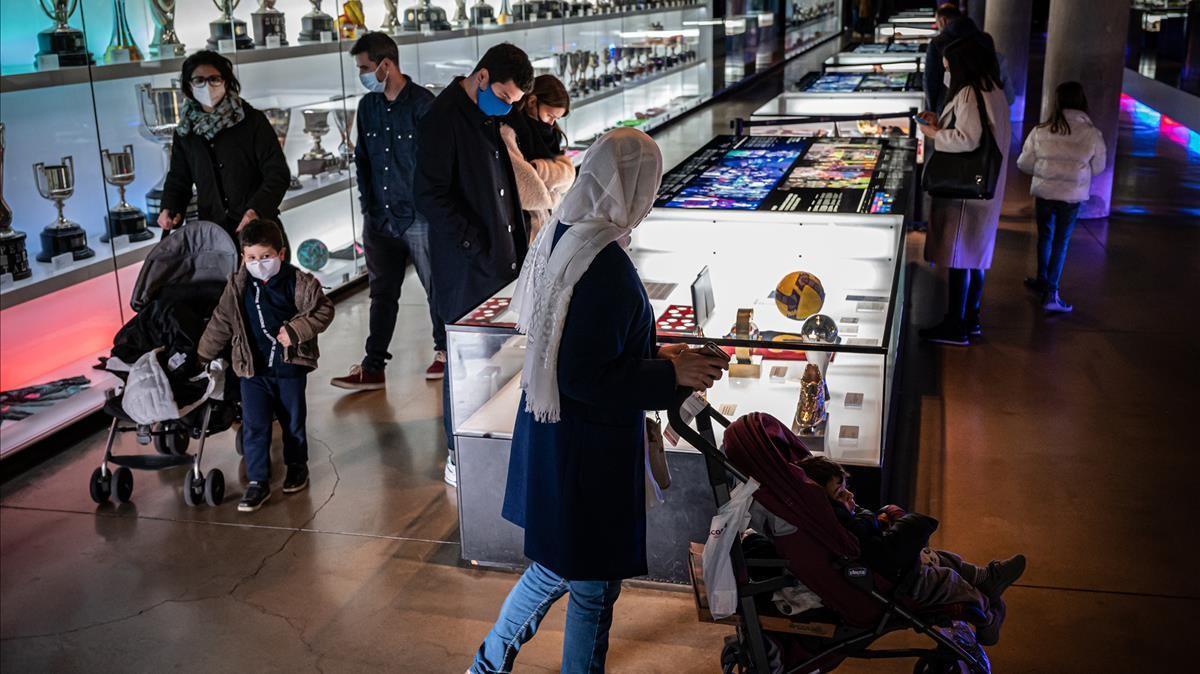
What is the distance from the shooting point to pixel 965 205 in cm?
645

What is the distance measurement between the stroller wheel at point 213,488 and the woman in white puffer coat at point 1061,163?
4923mm

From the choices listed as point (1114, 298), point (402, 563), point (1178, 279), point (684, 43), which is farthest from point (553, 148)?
point (684, 43)

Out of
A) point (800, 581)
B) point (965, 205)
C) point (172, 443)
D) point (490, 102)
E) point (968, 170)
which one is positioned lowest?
point (172, 443)

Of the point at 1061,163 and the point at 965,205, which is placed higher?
the point at 1061,163

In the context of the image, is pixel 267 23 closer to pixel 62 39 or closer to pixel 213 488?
pixel 62 39

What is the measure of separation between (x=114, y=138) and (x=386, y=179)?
1670mm

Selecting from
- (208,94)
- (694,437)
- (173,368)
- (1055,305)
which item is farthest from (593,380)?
(1055,305)

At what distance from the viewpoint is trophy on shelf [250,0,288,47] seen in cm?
741

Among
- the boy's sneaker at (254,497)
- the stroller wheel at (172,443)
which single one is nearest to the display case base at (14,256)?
the stroller wheel at (172,443)

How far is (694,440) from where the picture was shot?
2865mm

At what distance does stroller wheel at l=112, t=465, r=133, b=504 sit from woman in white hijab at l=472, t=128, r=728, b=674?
2.59m

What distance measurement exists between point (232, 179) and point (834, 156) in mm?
3540

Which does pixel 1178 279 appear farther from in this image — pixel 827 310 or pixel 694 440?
pixel 694 440

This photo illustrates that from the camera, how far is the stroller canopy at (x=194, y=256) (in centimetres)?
500
